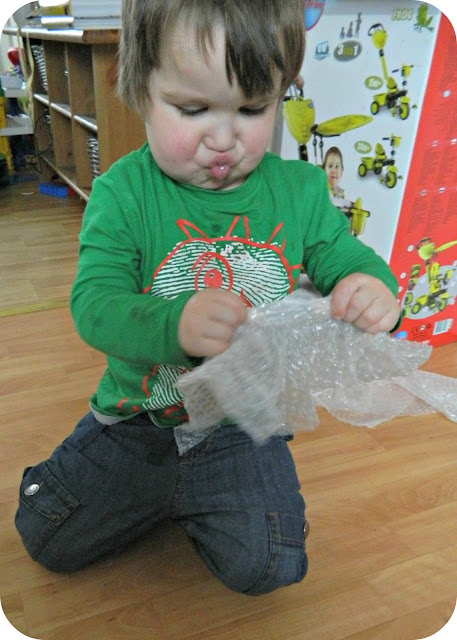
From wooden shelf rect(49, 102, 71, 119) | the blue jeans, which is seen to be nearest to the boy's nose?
the blue jeans

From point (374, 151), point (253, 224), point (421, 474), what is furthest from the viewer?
point (374, 151)

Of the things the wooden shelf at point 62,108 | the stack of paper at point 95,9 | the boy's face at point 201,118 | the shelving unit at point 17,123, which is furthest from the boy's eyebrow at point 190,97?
the shelving unit at point 17,123

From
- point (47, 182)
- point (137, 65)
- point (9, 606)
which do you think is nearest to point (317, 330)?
point (137, 65)

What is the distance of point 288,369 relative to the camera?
1.95 feet

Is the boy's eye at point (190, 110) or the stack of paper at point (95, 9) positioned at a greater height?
the boy's eye at point (190, 110)

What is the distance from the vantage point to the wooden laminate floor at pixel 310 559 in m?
0.62

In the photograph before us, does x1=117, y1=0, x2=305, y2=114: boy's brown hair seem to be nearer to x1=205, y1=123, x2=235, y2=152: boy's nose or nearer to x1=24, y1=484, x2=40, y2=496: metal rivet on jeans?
x1=205, y1=123, x2=235, y2=152: boy's nose

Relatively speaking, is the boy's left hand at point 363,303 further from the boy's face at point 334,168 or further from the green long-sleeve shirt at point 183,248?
the boy's face at point 334,168

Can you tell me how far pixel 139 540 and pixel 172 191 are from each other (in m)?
0.43

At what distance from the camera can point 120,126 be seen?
5.23 ft

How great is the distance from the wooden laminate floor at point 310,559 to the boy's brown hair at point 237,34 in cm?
53

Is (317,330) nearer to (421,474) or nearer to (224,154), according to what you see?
(224,154)

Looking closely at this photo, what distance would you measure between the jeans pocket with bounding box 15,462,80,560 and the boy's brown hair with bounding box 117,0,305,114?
0.45m

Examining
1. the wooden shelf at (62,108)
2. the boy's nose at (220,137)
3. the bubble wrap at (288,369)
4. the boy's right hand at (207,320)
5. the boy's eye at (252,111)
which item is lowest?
the wooden shelf at (62,108)
